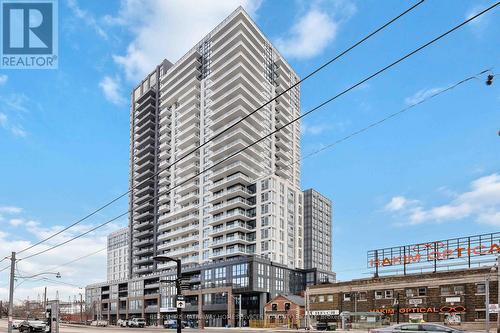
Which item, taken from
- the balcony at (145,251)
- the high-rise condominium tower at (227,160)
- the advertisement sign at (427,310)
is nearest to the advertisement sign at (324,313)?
the advertisement sign at (427,310)

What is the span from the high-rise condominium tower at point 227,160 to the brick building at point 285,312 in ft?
55.6

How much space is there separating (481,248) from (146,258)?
326ft

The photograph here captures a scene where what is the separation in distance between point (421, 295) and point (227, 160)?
A: 56501 mm

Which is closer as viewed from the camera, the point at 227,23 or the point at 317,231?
the point at 227,23

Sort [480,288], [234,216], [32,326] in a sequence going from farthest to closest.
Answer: [234,216], [480,288], [32,326]

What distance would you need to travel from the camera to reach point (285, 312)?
8575cm

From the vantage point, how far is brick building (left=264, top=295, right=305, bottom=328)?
8288cm

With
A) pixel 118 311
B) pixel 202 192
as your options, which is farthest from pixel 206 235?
pixel 118 311

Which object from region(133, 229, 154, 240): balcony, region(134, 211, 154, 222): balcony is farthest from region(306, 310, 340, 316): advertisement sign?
region(134, 211, 154, 222): balcony

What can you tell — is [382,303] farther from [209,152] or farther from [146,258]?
[146,258]

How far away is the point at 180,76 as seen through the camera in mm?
134750

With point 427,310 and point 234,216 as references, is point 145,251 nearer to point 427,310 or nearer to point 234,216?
point 234,216

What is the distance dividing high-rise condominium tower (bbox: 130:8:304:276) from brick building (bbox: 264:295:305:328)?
16.9 metres

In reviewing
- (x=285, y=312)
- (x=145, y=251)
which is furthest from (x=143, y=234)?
(x=285, y=312)
